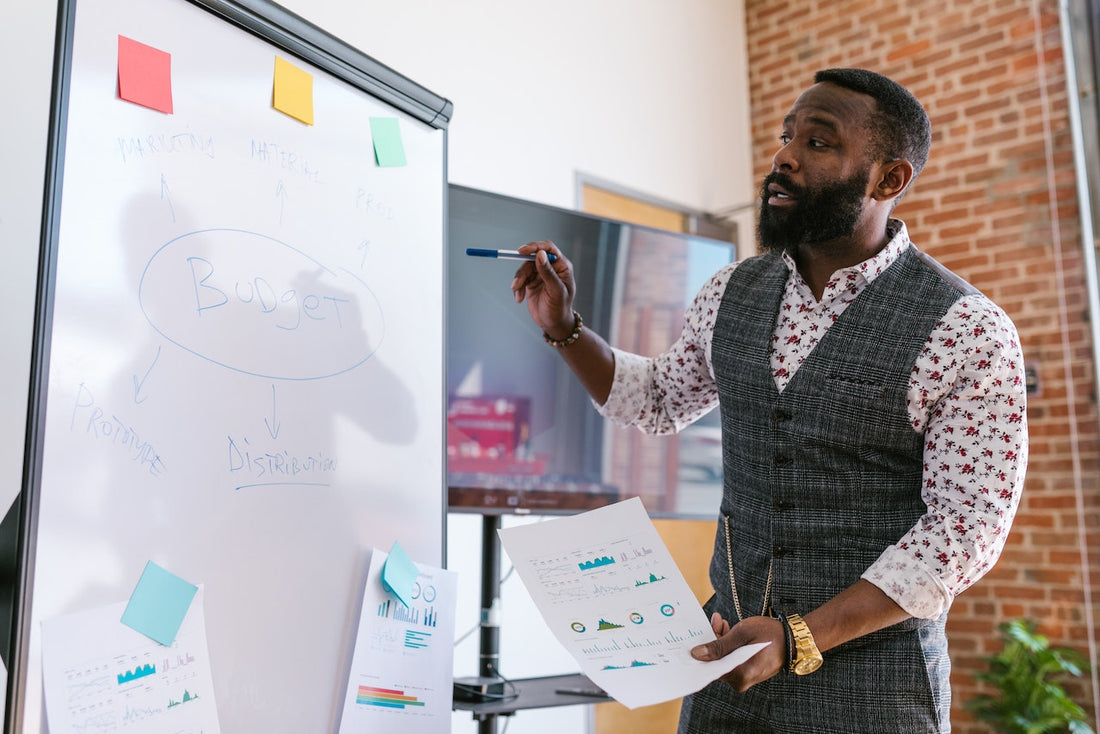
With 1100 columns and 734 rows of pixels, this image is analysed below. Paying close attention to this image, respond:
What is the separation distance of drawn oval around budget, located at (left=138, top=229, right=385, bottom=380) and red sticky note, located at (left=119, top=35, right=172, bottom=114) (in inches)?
6.3

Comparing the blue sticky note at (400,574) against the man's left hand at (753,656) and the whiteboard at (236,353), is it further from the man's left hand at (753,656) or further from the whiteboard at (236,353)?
the man's left hand at (753,656)

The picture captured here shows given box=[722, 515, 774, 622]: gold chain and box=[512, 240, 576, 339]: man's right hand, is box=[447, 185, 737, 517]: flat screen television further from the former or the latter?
box=[722, 515, 774, 622]: gold chain

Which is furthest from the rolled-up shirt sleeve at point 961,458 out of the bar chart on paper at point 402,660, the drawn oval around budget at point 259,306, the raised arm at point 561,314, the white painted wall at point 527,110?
the white painted wall at point 527,110

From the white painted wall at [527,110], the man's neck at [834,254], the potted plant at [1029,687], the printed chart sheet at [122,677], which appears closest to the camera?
the printed chart sheet at [122,677]

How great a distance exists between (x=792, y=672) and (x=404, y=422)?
656mm

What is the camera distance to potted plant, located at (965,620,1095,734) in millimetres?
2764

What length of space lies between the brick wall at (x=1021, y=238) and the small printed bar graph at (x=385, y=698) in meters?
2.50

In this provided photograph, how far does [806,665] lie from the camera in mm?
1127

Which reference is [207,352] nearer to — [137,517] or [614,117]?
[137,517]

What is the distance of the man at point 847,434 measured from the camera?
45.7 inches

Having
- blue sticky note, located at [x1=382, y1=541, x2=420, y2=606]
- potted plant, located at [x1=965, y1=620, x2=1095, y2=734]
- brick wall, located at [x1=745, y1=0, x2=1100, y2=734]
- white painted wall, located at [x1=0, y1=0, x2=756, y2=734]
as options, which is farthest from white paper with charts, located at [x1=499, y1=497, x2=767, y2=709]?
brick wall, located at [x1=745, y1=0, x2=1100, y2=734]

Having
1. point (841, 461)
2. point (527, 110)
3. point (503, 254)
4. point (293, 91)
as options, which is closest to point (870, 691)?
point (841, 461)

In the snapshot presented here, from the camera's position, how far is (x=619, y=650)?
1.13 meters

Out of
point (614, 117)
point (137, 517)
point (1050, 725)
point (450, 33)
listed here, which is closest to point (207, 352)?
point (137, 517)
